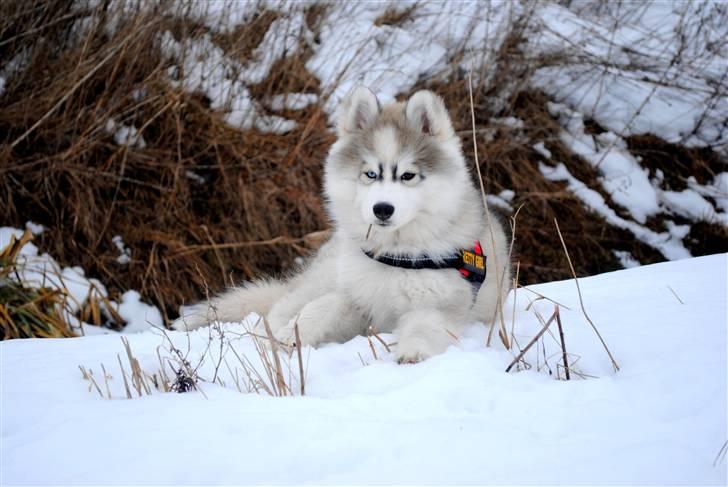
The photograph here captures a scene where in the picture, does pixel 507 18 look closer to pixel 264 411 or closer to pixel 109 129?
pixel 109 129

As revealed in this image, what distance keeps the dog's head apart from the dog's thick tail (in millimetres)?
701

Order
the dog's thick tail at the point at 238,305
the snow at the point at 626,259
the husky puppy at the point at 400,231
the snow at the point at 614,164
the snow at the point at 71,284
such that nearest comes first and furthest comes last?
1. the husky puppy at the point at 400,231
2. the dog's thick tail at the point at 238,305
3. the snow at the point at 71,284
4. the snow at the point at 626,259
5. the snow at the point at 614,164

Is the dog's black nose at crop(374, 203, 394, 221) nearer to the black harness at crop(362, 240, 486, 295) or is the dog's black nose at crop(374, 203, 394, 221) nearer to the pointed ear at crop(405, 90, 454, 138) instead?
the black harness at crop(362, 240, 486, 295)

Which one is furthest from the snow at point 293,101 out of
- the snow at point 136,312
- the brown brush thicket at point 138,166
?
the snow at point 136,312

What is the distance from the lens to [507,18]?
226 inches

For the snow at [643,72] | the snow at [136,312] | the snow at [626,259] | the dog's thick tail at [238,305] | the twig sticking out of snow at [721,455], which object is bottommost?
the snow at [136,312]

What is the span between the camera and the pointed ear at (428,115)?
2555 mm

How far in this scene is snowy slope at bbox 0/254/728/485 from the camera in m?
1.29

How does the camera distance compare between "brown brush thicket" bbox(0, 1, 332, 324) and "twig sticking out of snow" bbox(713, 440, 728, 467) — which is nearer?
"twig sticking out of snow" bbox(713, 440, 728, 467)

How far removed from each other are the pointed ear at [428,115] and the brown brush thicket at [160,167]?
195cm

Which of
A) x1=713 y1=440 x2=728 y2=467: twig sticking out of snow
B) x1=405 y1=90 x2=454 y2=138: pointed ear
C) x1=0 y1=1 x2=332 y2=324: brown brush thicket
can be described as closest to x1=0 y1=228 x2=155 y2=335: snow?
x1=0 y1=1 x2=332 y2=324: brown brush thicket

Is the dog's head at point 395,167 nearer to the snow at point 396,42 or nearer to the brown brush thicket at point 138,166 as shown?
the brown brush thicket at point 138,166

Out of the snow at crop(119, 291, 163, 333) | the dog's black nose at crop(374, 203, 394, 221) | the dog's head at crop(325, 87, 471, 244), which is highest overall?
the dog's head at crop(325, 87, 471, 244)

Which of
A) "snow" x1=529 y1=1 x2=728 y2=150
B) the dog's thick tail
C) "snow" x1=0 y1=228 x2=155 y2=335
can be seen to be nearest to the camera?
the dog's thick tail
